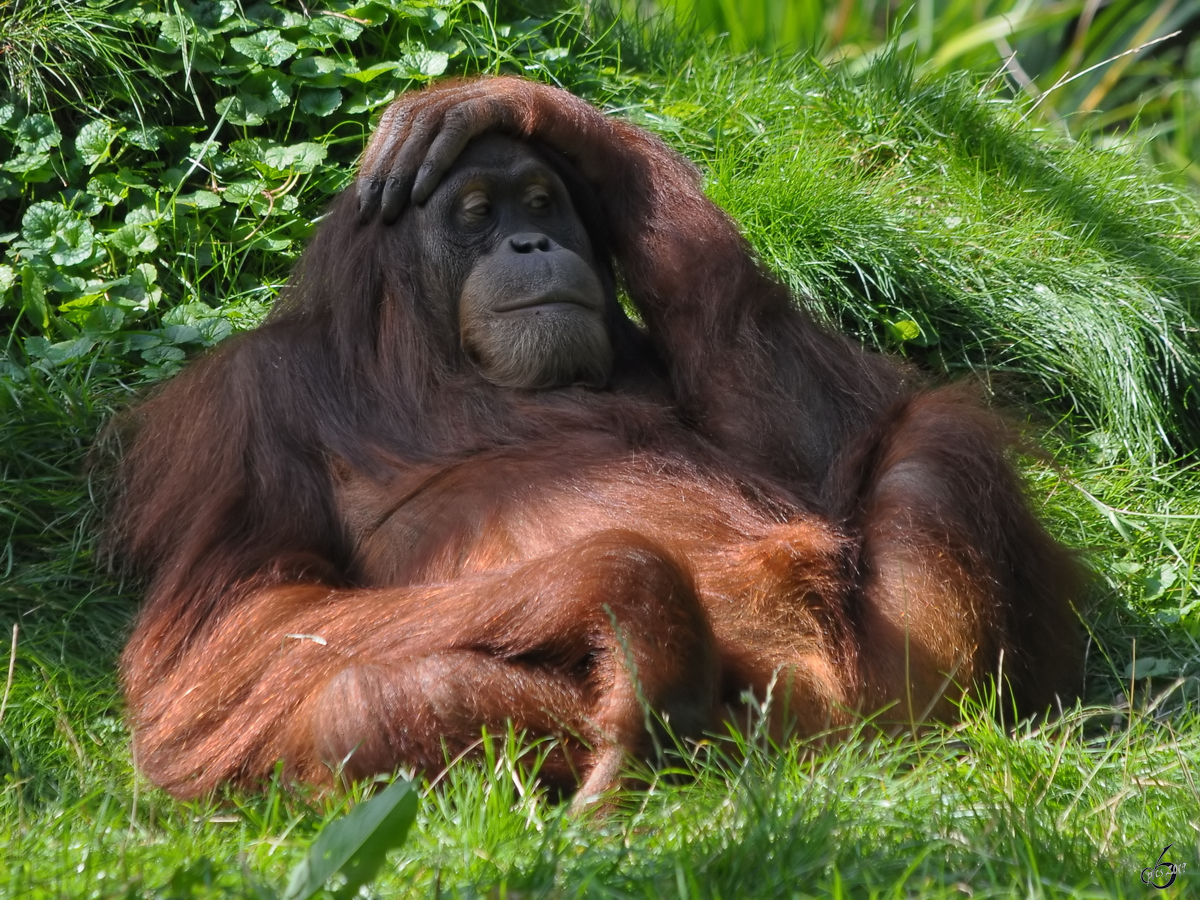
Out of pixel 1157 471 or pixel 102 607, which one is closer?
pixel 102 607

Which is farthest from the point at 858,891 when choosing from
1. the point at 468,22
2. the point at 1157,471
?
the point at 468,22

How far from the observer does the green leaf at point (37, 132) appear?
4465 mm

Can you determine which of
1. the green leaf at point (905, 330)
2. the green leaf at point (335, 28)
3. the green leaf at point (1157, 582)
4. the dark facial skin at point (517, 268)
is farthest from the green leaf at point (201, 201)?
the green leaf at point (1157, 582)

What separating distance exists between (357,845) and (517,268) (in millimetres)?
1644

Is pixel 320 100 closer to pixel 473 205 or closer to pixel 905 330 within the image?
pixel 473 205

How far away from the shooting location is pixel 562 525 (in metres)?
2.93

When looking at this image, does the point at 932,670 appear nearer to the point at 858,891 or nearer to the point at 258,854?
the point at 858,891

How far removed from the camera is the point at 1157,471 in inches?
170

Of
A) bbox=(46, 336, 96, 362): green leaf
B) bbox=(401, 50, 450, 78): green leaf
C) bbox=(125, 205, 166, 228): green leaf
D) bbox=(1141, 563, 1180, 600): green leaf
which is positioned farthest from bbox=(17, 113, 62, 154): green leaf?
bbox=(1141, 563, 1180, 600): green leaf

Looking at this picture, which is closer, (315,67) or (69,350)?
(69,350)

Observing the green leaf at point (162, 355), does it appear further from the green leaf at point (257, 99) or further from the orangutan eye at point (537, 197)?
the orangutan eye at point (537, 197)

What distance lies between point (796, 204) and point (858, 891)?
3.05 meters

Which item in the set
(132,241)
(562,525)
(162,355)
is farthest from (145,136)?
(562,525)

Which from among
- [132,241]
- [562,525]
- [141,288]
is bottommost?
[562,525]
